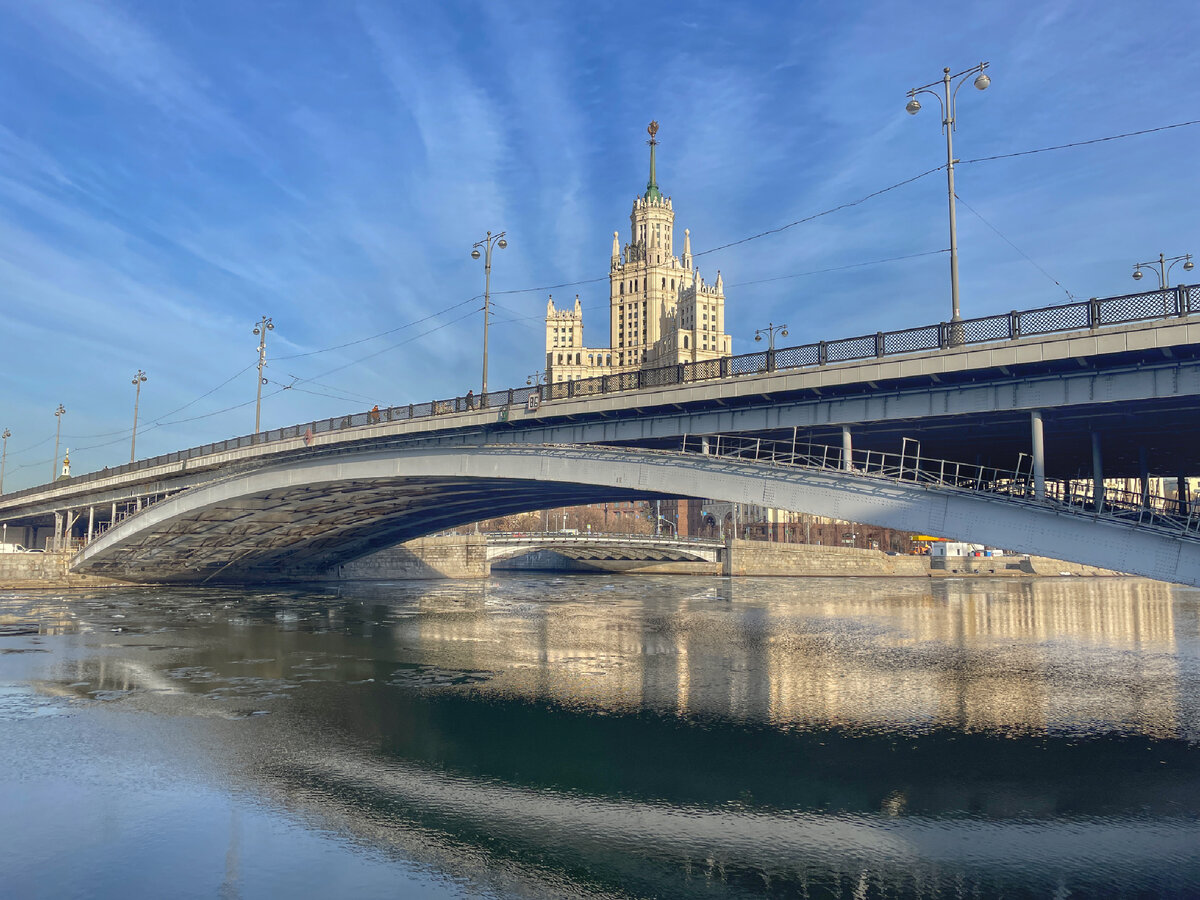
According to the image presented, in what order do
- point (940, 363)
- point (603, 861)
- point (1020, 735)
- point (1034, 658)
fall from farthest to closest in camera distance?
point (1034, 658)
point (940, 363)
point (1020, 735)
point (603, 861)

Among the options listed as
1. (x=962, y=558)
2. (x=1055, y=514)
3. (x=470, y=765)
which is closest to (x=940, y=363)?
(x=1055, y=514)

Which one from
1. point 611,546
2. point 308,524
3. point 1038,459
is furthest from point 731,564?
point 1038,459

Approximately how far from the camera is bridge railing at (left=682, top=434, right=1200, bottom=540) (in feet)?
60.8

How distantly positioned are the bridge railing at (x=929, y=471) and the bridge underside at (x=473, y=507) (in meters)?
0.54

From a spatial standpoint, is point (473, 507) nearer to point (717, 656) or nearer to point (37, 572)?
point (717, 656)

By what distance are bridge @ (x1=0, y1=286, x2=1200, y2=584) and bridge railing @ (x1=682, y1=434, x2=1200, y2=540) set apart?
0.44 feet

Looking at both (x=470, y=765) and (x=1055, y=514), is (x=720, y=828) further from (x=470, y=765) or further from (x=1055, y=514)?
(x=1055, y=514)

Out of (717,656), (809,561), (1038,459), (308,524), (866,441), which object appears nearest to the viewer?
(1038,459)

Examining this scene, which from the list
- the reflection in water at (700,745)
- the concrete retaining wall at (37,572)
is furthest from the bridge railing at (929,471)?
the concrete retaining wall at (37,572)

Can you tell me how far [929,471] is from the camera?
29.8m

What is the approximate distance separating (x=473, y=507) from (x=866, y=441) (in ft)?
113

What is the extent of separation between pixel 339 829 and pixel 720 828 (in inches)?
204

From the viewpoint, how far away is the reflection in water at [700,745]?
1034 cm

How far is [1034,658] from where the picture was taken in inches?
1151
